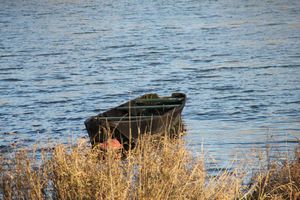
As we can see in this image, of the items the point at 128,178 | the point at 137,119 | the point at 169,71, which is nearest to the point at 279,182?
the point at 128,178

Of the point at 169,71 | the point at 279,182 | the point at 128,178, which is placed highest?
the point at 128,178

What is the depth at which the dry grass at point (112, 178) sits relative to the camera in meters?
10.5

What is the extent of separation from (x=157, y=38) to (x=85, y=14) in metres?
22.8

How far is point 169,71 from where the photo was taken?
37219 millimetres

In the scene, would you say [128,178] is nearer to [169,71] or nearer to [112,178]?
[112,178]

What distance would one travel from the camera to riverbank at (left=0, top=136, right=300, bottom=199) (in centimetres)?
1056

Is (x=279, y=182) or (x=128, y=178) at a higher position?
(x=128, y=178)

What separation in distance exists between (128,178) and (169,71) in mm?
26533

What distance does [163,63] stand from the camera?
40.1 meters

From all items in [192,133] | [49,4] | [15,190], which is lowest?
[49,4]

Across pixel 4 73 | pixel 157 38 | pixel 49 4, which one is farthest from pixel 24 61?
pixel 49 4

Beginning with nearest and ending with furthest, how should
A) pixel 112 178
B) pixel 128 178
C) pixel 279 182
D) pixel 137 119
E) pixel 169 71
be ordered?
pixel 112 178 → pixel 128 178 → pixel 279 182 → pixel 137 119 → pixel 169 71

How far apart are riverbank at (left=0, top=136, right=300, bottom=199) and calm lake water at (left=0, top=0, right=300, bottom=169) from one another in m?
0.65

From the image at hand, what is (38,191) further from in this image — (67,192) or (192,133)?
(192,133)
